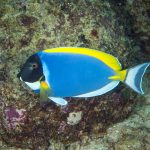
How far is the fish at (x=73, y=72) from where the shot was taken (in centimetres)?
232

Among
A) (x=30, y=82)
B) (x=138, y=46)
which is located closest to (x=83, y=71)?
(x=30, y=82)

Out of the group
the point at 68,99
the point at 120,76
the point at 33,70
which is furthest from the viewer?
the point at 68,99

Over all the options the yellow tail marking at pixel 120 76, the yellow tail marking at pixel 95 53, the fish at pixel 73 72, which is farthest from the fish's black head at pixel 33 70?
the yellow tail marking at pixel 120 76

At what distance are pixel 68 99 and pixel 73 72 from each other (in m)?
1.14

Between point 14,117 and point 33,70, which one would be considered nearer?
point 33,70

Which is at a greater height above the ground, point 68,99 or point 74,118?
point 68,99

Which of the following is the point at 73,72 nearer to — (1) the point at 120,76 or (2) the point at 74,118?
(1) the point at 120,76

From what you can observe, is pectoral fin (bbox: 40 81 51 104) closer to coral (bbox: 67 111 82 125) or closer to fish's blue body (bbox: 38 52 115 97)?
fish's blue body (bbox: 38 52 115 97)

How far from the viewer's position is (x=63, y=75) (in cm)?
237

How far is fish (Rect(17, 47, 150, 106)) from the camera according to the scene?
7.61ft

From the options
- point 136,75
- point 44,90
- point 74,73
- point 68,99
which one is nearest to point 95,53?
point 74,73

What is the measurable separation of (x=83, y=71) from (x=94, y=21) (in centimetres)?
139

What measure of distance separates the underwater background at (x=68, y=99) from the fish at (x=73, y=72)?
1072 millimetres

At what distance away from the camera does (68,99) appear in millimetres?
3475
